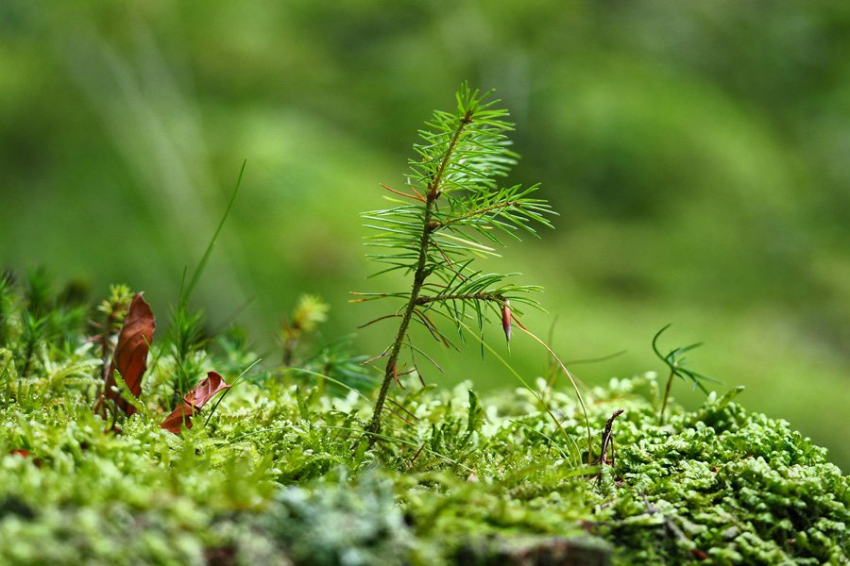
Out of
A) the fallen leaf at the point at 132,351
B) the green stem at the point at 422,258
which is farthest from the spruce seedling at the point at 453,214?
the fallen leaf at the point at 132,351

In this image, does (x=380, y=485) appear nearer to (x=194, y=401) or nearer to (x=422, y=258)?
(x=422, y=258)

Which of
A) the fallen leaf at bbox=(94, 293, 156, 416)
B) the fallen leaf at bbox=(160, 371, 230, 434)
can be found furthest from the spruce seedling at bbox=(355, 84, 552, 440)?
the fallen leaf at bbox=(94, 293, 156, 416)

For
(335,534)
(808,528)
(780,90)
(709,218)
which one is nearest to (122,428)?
(335,534)

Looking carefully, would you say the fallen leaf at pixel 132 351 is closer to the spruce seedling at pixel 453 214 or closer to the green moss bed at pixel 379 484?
the green moss bed at pixel 379 484

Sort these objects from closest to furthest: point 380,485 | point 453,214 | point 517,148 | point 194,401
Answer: point 380,485
point 453,214
point 194,401
point 517,148

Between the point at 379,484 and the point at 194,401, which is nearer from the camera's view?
the point at 379,484

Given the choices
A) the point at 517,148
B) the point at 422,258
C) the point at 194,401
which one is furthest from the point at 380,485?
the point at 517,148

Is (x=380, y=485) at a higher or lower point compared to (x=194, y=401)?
lower
